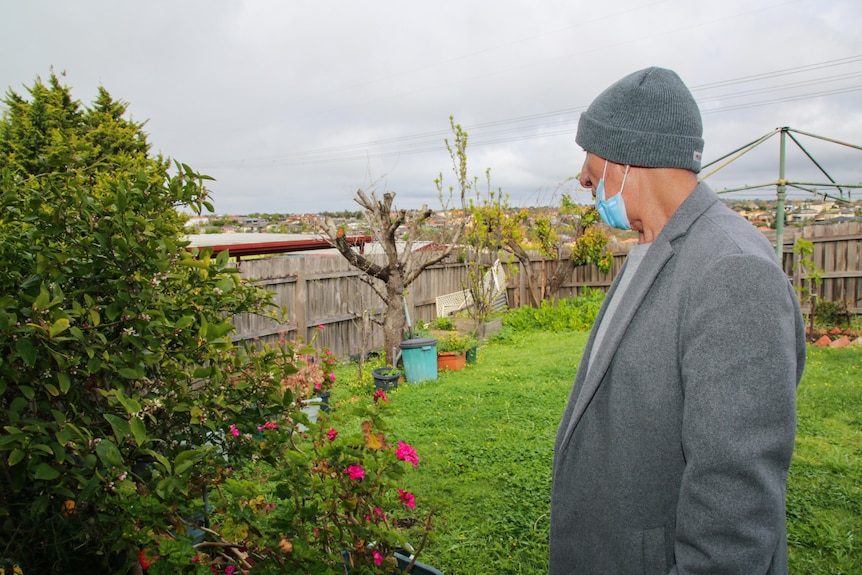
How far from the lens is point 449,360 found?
7578mm

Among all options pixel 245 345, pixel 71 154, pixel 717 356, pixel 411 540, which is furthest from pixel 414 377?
pixel 717 356

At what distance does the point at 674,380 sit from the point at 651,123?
594 millimetres

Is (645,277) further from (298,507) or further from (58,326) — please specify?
(58,326)

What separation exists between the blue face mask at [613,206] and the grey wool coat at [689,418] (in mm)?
180

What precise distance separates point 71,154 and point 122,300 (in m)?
0.57

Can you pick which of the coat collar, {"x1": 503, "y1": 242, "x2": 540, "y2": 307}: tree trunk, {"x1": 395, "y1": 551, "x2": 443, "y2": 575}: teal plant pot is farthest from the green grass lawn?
{"x1": 503, "y1": 242, "x2": 540, "y2": 307}: tree trunk

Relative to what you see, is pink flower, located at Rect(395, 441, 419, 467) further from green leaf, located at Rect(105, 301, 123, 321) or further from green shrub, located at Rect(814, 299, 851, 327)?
green shrub, located at Rect(814, 299, 851, 327)

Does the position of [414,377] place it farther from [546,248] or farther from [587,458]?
[546,248]

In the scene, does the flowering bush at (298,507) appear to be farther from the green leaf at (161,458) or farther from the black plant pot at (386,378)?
the black plant pot at (386,378)

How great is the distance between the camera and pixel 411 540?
2.98m

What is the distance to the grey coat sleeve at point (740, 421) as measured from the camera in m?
0.93

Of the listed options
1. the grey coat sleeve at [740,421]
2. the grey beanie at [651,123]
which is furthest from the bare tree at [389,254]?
the grey coat sleeve at [740,421]

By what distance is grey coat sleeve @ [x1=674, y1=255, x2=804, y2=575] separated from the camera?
3.05ft

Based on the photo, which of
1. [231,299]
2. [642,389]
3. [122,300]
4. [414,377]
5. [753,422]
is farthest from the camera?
[414,377]
